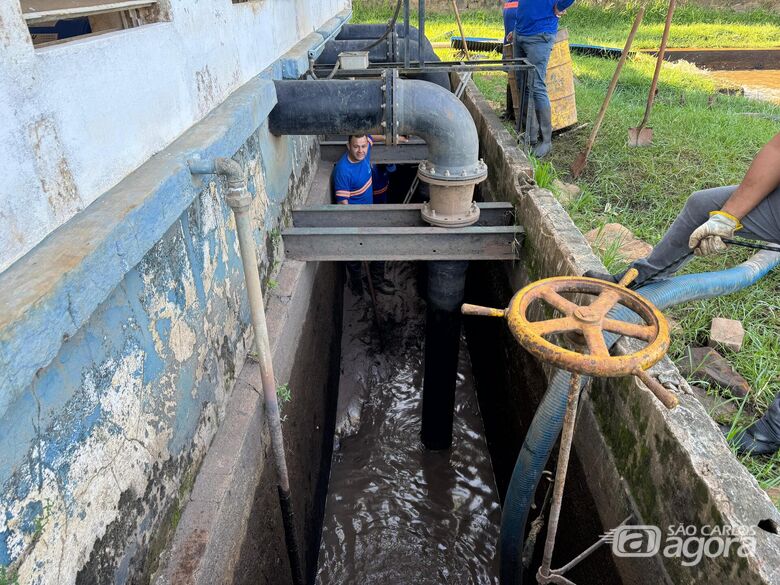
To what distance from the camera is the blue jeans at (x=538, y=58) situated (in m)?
5.38

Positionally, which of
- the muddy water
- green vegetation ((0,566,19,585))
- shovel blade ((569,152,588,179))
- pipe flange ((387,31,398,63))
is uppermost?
pipe flange ((387,31,398,63))

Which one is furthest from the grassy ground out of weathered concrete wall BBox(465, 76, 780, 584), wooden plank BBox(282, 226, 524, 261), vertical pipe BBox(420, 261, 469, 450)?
vertical pipe BBox(420, 261, 469, 450)

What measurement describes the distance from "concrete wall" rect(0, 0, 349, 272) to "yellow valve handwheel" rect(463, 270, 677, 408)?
128cm

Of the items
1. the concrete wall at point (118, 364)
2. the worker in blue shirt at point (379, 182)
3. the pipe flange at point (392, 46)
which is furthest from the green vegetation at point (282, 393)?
the pipe flange at point (392, 46)

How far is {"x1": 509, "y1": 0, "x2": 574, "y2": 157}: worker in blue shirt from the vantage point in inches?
205

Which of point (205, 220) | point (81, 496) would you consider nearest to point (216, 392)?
point (205, 220)

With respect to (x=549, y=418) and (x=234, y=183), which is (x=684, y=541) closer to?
(x=549, y=418)

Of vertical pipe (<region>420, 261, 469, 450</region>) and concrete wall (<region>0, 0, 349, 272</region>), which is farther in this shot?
vertical pipe (<region>420, 261, 469, 450</region>)

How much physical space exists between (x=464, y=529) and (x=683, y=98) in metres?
6.67

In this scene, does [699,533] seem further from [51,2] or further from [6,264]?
[51,2]

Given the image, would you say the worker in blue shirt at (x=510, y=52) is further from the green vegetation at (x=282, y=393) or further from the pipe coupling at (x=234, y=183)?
the pipe coupling at (x=234, y=183)

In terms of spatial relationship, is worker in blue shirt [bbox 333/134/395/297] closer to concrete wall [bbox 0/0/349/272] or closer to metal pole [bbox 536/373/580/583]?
concrete wall [bbox 0/0/349/272]

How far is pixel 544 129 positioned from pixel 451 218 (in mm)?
2522

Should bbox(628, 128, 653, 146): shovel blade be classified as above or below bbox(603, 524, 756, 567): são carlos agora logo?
above
